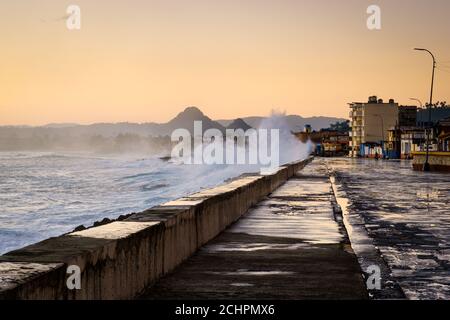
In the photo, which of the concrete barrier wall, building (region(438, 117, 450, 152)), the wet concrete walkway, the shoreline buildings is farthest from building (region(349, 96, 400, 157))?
the concrete barrier wall

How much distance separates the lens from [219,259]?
9398 mm

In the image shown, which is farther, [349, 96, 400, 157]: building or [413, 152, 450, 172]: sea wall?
[349, 96, 400, 157]: building

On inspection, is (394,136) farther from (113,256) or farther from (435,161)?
(113,256)

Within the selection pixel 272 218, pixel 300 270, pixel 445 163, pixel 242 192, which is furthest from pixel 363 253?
pixel 445 163

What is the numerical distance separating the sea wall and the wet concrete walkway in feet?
143

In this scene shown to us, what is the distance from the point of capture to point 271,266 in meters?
8.90

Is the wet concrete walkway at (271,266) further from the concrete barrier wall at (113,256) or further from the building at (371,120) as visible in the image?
the building at (371,120)

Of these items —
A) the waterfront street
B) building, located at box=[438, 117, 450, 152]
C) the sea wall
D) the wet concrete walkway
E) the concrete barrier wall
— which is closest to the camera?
the concrete barrier wall

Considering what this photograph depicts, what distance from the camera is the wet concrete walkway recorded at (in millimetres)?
7246

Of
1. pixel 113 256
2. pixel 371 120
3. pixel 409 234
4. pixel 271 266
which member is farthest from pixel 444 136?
pixel 371 120

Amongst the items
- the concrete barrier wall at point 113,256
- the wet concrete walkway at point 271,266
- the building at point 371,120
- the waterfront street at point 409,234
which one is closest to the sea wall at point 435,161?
the waterfront street at point 409,234

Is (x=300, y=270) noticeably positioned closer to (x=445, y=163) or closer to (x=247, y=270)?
(x=247, y=270)

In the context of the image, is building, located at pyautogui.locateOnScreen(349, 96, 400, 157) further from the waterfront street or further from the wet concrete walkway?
the wet concrete walkway

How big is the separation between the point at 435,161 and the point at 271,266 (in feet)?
171
